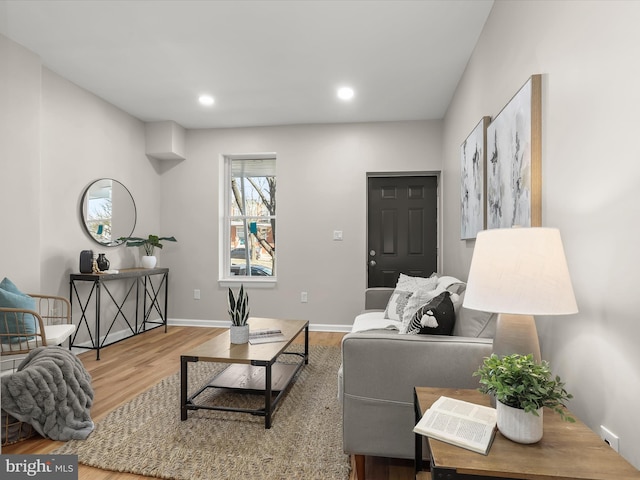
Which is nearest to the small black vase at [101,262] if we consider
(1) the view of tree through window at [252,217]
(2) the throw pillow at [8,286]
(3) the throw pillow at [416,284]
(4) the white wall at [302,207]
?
(2) the throw pillow at [8,286]

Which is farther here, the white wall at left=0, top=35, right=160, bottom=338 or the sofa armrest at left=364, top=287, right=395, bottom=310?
the sofa armrest at left=364, top=287, right=395, bottom=310

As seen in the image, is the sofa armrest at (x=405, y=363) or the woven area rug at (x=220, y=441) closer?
the sofa armrest at (x=405, y=363)

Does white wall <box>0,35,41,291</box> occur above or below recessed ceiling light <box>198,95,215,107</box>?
below

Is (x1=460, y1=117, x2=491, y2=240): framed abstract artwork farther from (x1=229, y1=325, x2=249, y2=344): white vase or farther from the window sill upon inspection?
the window sill

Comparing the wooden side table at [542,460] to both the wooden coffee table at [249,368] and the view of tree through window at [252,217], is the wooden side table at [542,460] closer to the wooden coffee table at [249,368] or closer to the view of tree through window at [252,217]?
the wooden coffee table at [249,368]

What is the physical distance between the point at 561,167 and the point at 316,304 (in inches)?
140

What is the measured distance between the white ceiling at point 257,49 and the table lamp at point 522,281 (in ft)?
6.37

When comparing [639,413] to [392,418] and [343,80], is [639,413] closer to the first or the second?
[392,418]

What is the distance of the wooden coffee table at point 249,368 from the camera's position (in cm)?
217

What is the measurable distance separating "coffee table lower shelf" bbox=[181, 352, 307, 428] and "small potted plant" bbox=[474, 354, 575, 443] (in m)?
1.36

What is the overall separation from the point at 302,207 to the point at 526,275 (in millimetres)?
3716

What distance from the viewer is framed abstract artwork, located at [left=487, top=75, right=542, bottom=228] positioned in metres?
1.63

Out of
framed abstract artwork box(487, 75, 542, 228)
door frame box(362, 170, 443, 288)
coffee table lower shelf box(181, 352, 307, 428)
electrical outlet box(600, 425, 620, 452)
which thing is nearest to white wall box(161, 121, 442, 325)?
door frame box(362, 170, 443, 288)

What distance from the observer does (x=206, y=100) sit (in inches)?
156
